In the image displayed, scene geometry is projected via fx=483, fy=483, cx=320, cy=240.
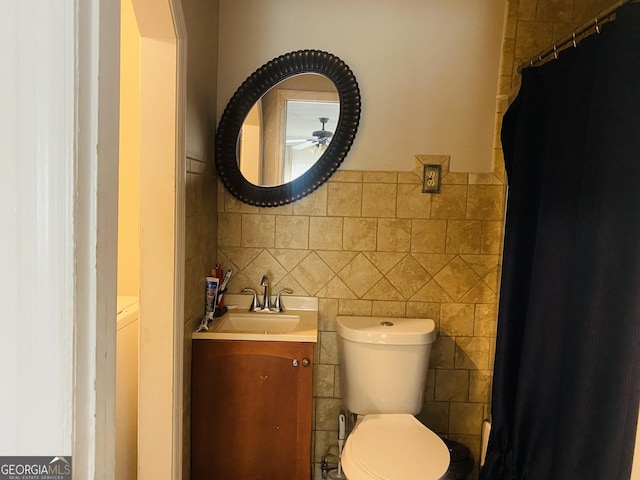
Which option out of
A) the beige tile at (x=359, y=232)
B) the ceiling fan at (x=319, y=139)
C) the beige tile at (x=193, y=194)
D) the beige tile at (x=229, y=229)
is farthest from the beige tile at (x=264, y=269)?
the ceiling fan at (x=319, y=139)

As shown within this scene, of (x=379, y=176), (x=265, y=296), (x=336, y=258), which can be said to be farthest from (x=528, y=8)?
(x=265, y=296)

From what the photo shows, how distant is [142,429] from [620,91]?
1890mm

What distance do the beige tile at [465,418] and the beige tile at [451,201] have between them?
0.94m

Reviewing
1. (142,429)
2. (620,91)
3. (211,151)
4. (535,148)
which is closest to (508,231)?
(535,148)

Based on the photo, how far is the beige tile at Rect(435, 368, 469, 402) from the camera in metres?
2.37

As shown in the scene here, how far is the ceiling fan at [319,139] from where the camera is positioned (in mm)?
2250

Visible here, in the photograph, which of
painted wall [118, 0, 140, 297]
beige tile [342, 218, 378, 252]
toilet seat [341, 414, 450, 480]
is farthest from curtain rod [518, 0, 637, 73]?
painted wall [118, 0, 140, 297]

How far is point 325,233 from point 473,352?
0.93 metres

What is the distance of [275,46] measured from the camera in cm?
224

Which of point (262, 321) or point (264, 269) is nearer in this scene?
point (262, 321)

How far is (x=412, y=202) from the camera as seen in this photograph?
2.30 m

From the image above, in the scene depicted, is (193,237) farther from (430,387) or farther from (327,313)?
(430,387)

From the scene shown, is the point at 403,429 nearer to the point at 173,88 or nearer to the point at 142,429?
the point at 142,429
